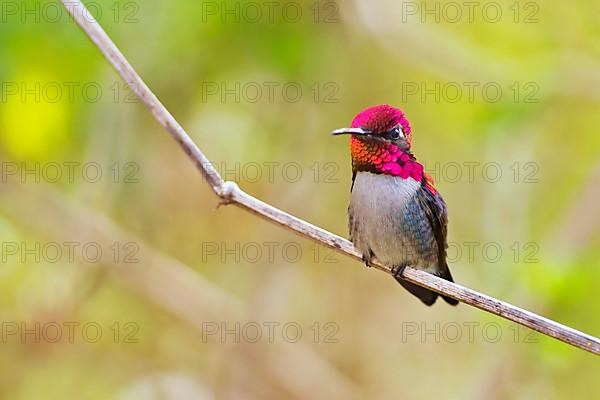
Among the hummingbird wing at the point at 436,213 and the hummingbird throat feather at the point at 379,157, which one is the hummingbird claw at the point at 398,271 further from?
the hummingbird throat feather at the point at 379,157

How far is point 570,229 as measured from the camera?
5090mm

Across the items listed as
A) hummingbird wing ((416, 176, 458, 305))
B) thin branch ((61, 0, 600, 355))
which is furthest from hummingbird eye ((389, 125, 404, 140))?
A: thin branch ((61, 0, 600, 355))

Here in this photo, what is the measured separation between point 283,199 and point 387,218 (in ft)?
7.24

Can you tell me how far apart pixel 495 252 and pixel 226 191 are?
2945 millimetres

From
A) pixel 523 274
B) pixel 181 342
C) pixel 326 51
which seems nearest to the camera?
pixel 523 274

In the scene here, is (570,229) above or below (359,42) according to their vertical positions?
below

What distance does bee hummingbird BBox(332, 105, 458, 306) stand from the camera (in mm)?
3143

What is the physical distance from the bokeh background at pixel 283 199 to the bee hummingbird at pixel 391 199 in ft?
3.64

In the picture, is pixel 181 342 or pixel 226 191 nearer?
pixel 226 191

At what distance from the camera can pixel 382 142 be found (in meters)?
3.15

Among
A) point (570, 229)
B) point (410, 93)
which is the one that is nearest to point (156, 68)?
point (410, 93)

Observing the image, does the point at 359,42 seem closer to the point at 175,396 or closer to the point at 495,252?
the point at 495,252

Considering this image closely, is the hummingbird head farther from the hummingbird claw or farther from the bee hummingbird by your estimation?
the hummingbird claw

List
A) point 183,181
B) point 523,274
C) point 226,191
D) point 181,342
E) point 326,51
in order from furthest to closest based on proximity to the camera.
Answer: point 181,342, point 183,181, point 326,51, point 523,274, point 226,191
